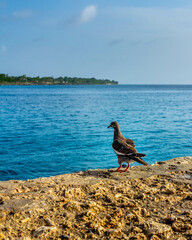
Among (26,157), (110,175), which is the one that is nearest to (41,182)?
(110,175)

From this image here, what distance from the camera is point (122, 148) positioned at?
8.05 m

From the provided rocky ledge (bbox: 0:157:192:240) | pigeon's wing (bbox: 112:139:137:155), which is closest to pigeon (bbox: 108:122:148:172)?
pigeon's wing (bbox: 112:139:137:155)

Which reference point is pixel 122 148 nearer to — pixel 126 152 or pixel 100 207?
pixel 126 152

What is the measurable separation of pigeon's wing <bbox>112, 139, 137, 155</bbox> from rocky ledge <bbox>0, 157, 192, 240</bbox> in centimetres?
70

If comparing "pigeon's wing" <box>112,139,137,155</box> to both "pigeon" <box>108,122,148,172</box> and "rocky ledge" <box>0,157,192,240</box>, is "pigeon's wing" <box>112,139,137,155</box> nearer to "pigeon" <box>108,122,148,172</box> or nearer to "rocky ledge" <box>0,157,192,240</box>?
"pigeon" <box>108,122,148,172</box>

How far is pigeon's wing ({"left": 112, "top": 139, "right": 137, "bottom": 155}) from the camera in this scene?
26.0 ft

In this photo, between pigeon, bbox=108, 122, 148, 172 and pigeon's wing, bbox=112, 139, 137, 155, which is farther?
pigeon's wing, bbox=112, 139, 137, 155

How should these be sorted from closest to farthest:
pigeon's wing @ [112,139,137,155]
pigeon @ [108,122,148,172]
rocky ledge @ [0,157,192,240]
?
rocky ledge @ [0,157,192,240]
pigeon @ [108,122,148,172]
pigeon's wing @ [112,139,137,155]

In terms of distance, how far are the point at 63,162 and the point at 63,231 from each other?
34.4 ft

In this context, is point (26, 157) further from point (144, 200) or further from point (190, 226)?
point (190, 226)

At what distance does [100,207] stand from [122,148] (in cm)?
305

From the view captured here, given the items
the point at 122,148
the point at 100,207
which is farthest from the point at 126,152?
the point at 100,207

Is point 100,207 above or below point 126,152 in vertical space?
below

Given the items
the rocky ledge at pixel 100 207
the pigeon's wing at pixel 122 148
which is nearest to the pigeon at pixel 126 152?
the pigeon's wing at pixel 122 148
